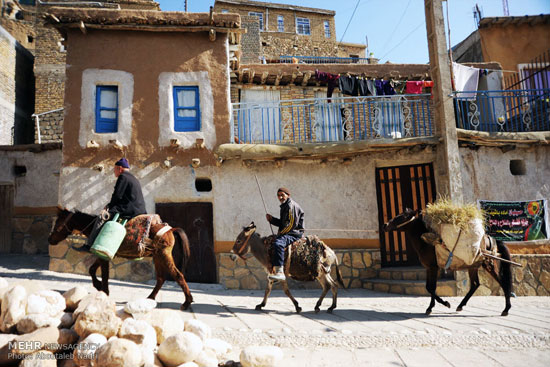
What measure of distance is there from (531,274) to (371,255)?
352 cm

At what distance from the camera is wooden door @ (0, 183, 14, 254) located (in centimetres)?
1250

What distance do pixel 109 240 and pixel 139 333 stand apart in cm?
216

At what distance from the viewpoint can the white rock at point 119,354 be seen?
325cm

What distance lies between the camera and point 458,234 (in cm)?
627

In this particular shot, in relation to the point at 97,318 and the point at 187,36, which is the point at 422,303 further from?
the point at 187,36

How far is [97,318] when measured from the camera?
3770mm

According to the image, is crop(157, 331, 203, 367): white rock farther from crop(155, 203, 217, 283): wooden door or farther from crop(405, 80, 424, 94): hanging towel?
crop(405, 80, 424, 94): hanging towel

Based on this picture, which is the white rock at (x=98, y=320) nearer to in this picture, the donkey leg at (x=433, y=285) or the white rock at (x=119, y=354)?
the white rock at (x=119, y=354)

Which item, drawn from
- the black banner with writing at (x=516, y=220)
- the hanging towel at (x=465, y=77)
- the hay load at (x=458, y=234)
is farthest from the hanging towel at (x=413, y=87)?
the hay load at (x=458, y=234)

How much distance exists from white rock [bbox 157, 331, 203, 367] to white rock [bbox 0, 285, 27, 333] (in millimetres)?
1639

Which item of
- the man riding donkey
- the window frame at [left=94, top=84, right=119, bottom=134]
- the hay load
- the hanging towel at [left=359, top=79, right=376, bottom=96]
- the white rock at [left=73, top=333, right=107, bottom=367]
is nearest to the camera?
the white rock at [left=73, top=333, right=107, bottom=367]

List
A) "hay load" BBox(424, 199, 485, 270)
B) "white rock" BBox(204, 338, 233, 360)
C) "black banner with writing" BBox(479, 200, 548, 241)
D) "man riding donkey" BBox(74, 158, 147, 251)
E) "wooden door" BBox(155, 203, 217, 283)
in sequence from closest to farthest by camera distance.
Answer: "white rock" BBox(204, 338, 233, 360) < "man riding donkey" BBox(74, 158, 147, 251) < "hay load" BBox(424, 199, 485, 270) < "black banner with writing" BBox(479, 200, 548, 241) < "wooden door" BBox(155, 203, 217, 283)

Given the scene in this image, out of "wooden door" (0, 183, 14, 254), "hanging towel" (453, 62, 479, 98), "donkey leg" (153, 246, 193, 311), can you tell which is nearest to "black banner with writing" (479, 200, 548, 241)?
"hanging towel" (453, 62, 479, 98)

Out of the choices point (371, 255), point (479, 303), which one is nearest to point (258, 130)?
point (371, 255)
